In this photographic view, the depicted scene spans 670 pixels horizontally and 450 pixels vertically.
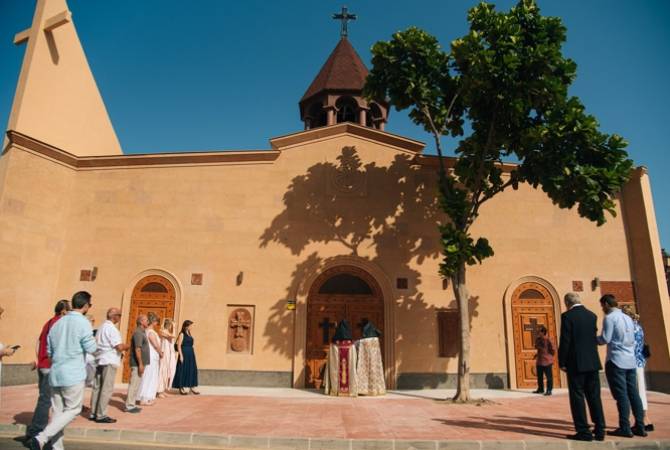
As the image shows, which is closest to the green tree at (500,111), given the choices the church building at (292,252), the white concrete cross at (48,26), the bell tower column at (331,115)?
the church building at (292,252)

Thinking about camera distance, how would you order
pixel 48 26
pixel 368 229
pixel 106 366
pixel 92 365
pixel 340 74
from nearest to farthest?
pixel 106 366, pixel 92 365, pixel 368 229, pixel 48 26, pixel 340 74

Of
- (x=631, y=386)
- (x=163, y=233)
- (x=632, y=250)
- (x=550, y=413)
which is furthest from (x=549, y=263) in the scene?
(x=163, y=233)

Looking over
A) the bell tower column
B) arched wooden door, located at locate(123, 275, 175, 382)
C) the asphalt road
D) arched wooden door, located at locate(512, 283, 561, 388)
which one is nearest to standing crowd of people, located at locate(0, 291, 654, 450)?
the asphalt road

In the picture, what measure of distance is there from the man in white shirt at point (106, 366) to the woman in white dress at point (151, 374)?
157 centimetres

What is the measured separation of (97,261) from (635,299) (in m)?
16.1

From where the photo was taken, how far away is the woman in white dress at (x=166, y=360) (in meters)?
11.1

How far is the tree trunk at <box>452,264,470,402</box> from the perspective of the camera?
10.7 metres

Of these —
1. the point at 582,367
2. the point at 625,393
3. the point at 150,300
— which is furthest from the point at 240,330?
the point at 625,393

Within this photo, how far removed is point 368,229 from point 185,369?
633cm

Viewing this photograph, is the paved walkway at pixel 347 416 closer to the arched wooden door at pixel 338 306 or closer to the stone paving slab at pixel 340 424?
the stone paving slab at pixel 340 424

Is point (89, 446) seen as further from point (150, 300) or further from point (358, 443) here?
point (150, 300)

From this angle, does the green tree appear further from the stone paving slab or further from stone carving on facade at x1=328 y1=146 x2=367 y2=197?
stone carving on facade at x1=328 y1=146 x2=367 y2=197

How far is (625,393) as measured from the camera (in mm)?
6863

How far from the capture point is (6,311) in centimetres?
1266
